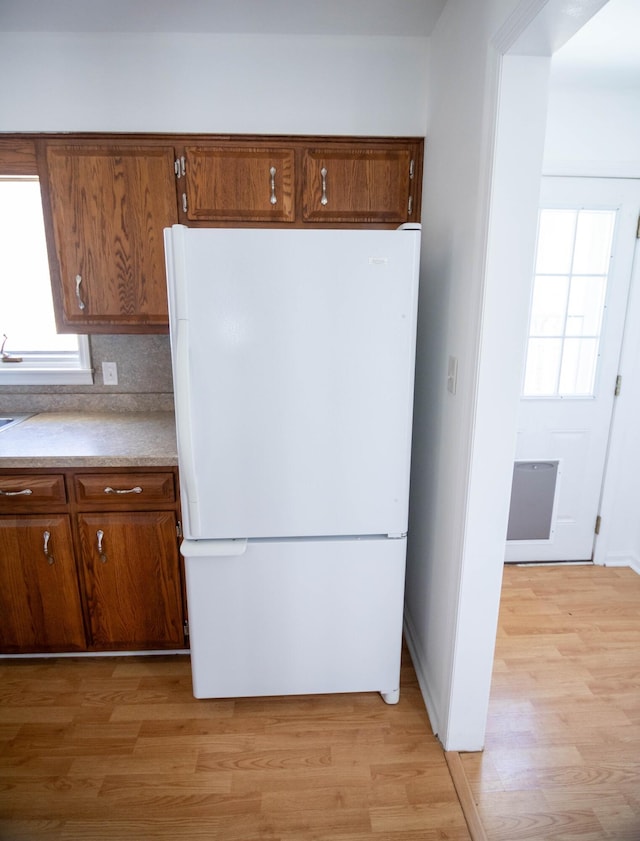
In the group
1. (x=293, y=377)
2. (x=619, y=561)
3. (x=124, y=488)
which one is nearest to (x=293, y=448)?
(x=293, y=377)

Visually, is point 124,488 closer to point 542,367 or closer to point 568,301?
point 542,367

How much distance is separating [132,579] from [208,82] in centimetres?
188

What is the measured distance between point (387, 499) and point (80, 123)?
1.79 m

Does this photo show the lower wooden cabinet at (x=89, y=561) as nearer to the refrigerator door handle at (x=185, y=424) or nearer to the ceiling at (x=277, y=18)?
the refrigerator door handle at (x=185, y=424)

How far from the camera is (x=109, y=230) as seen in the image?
1811mm

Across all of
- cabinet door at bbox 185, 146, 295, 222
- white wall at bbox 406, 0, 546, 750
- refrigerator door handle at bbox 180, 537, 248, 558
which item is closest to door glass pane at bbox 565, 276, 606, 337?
white wall at bbox 406, 0, 546, 750

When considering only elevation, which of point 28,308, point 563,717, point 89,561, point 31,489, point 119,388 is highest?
point 28,308

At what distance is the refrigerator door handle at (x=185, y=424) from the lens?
1352mm

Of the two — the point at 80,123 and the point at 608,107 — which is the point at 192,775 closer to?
the point at 80,123

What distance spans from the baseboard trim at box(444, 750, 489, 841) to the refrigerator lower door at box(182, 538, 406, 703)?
29cm

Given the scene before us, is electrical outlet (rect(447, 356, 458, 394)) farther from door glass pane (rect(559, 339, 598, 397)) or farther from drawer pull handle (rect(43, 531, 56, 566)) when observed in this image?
drawer pull handle (rect(43, 531, 56, 566))

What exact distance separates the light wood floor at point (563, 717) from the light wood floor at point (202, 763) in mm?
204

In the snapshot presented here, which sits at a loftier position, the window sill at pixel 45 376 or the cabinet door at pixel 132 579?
the window sill at pixel 45 376

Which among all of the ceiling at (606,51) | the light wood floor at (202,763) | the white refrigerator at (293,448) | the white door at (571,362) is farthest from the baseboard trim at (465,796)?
the ceiling at (606,51)
